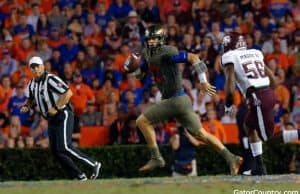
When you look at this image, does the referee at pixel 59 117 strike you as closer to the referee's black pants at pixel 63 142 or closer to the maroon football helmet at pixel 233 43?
the referee's black pants at pixel 63 142

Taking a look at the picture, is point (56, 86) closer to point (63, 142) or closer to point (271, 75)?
point (63, 142)

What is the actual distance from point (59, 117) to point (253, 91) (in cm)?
282

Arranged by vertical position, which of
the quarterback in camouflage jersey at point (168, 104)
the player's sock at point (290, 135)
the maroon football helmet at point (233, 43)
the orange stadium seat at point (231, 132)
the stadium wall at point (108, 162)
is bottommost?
the stadium wall at point (108, 162)

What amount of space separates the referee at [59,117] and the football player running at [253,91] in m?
2.35

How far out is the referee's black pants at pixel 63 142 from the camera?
1573 centimetres

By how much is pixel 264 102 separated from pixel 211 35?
747 cm

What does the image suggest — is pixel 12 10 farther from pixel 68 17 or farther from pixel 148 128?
pixel 148 128

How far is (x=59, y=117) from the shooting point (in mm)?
15781

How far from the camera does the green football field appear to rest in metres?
12.6

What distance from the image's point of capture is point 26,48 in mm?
22531

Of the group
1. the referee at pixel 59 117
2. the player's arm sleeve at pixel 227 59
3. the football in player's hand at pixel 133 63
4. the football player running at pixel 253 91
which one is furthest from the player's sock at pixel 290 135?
the referee at pixel 59 117

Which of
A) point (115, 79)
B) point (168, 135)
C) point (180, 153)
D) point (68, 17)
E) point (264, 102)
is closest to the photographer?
point (264, 102)

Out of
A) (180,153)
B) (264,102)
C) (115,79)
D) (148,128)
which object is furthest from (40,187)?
(115,79)

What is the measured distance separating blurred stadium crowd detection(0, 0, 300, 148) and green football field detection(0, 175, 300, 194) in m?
5.62
